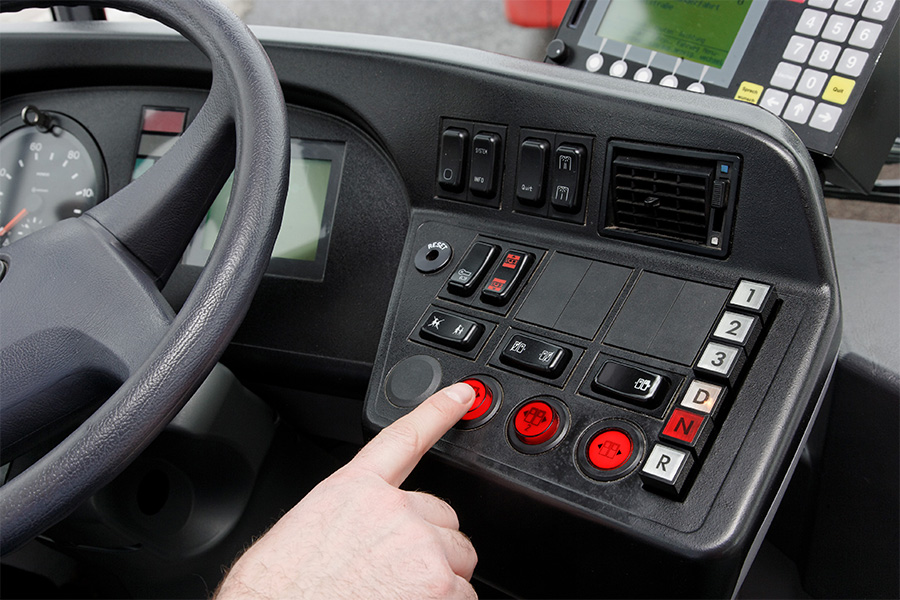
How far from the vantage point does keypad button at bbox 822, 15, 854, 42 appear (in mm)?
829

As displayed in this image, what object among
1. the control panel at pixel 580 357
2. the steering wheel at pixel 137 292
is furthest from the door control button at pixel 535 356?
the steering wheel at pixel 137 292

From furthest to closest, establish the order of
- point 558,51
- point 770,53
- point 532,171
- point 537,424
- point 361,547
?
point 558,51 < point 770,53 < point 532,171 < point 537,424 < point 361,547

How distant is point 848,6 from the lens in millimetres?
833

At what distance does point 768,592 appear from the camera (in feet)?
3.11

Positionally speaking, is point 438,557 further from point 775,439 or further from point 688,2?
point 688,2

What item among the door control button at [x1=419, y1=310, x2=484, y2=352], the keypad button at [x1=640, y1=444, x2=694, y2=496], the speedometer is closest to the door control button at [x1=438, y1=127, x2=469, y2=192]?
the door control button at [x1=419, y1=310, x2=484, y2=352]

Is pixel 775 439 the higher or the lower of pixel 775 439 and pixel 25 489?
the higher

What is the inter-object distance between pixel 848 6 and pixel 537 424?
581 millimetres

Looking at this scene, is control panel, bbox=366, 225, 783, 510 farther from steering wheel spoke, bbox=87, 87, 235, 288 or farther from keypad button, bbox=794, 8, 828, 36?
keypad button, bbox=794, 8, 828, 36

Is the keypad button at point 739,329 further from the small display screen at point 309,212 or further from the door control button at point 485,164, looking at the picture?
the small display screen at point 309,212

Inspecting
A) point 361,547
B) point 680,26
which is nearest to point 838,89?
point 680,26

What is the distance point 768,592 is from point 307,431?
64 cm

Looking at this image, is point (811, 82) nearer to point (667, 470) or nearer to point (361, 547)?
point (667, 470)

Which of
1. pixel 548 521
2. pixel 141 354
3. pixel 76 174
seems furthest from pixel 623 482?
pixel 76 174
